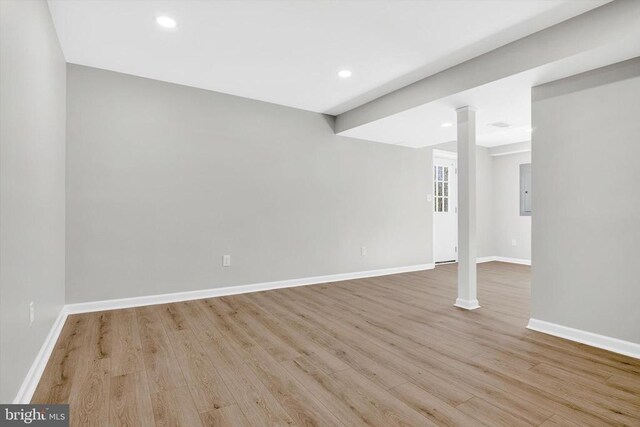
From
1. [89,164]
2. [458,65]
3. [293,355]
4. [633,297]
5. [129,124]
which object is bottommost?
[293,355]

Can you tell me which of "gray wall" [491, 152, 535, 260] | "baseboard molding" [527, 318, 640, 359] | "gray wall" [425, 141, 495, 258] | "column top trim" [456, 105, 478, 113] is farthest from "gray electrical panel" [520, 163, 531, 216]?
"baseboard molding" [527, 318, 640, 359]

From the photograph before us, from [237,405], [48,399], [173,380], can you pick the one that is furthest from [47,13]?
[237,405]

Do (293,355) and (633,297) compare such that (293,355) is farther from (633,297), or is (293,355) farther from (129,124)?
(129,124)

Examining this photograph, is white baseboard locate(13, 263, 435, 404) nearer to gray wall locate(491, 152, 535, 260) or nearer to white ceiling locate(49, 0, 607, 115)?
gray wall locate(491, 152, 535, 260)

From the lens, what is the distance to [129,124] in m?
3.40

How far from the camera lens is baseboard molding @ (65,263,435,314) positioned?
10.5 feet

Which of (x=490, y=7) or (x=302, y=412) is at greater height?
(x=490, y=7)

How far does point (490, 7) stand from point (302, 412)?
2.88 m

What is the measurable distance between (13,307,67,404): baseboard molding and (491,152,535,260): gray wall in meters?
7.35

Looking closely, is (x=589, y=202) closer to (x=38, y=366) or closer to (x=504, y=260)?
(x=38, y=366)

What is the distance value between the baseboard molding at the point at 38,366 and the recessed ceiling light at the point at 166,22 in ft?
8.19

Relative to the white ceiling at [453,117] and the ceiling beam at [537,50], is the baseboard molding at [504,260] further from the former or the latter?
the ceiling beam at [537,50]

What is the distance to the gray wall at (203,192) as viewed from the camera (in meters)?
3.21

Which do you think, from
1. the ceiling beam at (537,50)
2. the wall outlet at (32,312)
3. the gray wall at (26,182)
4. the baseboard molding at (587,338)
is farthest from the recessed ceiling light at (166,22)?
the baseboard molding at (587,338)
